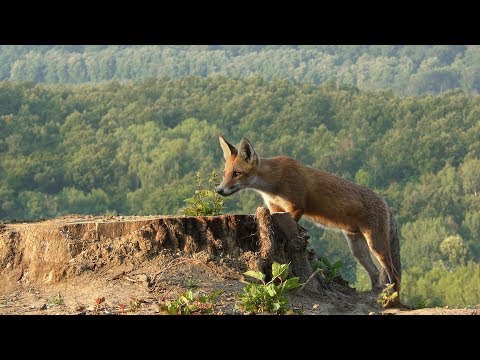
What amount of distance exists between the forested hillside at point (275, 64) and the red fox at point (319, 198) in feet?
483

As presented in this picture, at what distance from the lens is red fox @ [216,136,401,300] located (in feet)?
54.6

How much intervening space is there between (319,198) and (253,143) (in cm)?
11598

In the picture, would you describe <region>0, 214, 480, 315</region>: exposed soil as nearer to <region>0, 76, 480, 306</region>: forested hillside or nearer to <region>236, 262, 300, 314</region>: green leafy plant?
<region>236, 262, 300, 314</region>: green leafy plant

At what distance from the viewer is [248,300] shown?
11961 millimetres

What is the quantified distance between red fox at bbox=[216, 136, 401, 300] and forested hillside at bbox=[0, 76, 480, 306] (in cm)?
6915

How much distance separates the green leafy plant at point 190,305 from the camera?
1153cm

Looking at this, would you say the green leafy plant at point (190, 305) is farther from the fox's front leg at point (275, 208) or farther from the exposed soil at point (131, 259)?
the fox's front leg at point (275, 208)

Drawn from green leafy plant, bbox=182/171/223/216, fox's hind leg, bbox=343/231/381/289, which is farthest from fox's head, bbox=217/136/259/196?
fox's hind leg, bbox=343/231/381/289

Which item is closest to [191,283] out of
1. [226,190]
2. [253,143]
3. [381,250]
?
[226,190]

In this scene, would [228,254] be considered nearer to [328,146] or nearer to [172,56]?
[328,146]

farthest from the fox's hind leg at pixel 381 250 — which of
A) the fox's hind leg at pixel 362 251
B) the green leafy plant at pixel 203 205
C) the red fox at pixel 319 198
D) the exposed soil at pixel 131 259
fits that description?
the green leafy plant at pixel 203 205

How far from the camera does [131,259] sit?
13320 millimetres

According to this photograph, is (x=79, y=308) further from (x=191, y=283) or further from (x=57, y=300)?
(x=191, y=283)
